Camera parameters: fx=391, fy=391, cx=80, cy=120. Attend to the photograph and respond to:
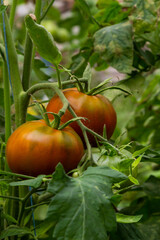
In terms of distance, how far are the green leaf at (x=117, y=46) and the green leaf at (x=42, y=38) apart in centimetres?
34

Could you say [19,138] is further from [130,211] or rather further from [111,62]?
[130,211]

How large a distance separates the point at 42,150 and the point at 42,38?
17cm

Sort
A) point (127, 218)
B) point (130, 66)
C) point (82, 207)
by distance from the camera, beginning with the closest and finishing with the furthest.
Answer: point (82, 207)
point (127, 218)
point (130, 66)

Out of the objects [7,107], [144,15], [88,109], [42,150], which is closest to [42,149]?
[42,150]

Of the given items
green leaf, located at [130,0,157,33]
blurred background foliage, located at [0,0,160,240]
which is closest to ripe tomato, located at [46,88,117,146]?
blurred background foliage, located at [0,0,160,240]

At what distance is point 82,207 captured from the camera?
1.62ft

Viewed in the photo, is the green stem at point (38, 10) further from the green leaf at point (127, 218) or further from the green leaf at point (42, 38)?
the green leaf at point (127, 218)

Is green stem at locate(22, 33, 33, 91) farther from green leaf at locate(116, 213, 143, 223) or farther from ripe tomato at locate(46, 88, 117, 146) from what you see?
green leaf at locate(116, 213, 143, 223)

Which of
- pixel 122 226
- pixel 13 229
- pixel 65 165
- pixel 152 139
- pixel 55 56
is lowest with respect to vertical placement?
pixel 152 139

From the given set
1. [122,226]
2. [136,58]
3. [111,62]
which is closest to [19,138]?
[122,226]

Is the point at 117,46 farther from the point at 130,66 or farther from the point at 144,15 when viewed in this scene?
the point at 144,15

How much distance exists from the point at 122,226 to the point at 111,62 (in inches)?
15.6

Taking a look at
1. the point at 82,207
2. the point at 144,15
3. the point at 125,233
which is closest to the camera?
the point at 82,207

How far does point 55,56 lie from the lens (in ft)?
2.11
